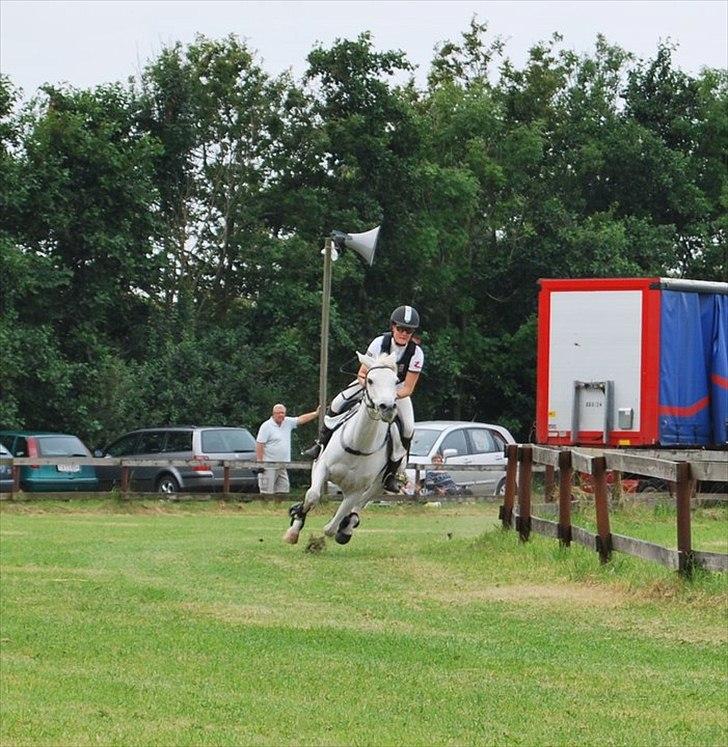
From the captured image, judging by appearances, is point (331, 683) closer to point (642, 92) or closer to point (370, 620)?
point (370, 620)

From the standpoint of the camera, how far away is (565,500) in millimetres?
18203

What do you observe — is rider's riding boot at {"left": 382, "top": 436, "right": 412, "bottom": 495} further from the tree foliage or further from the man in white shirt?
the tree foliage

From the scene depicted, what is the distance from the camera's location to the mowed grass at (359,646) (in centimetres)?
935

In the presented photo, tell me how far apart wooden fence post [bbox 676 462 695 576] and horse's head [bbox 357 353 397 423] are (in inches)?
107

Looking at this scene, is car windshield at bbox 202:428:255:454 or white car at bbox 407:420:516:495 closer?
white car at bbox 407:420:516:495

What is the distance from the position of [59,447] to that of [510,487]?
16.1 m

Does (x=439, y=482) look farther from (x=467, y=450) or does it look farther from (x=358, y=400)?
(x=358, y=400)

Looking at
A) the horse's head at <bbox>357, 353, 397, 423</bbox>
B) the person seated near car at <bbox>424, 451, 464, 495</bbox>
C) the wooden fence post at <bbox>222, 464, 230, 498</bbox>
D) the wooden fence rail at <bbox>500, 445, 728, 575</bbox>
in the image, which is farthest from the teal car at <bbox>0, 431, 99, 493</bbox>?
the horse's head at <bbox>357, 353, 397, 423</bbox>

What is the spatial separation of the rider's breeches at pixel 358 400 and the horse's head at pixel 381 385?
1.14m

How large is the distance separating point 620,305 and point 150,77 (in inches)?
892

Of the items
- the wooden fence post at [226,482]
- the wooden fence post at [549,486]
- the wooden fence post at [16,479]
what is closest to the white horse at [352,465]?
the wooden fence post at [549,486]

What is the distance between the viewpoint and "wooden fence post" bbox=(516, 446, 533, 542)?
1989 cm

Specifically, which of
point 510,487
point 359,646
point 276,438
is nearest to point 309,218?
point 276,438

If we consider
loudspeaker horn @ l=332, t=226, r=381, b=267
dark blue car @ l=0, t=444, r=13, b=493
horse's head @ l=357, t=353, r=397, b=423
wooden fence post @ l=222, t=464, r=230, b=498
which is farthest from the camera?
dark blue car @ l=0, t=444, r=13, b=493
